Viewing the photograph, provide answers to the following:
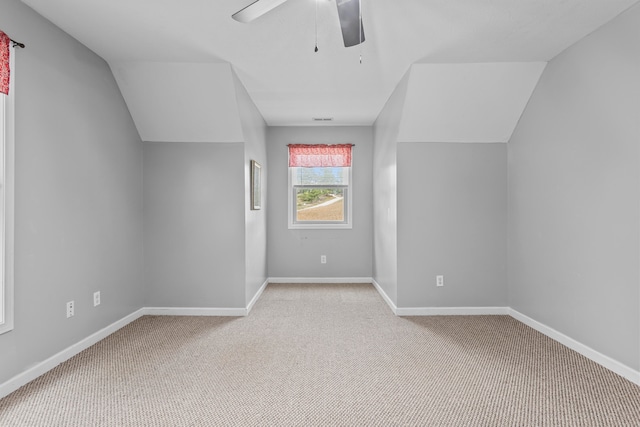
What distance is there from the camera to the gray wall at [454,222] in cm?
383

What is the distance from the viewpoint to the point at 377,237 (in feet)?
16.6

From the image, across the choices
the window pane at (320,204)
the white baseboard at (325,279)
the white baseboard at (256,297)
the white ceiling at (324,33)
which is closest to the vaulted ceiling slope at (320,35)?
the white ceiling at (324,33)

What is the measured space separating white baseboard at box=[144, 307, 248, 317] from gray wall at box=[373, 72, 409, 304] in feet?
5.22

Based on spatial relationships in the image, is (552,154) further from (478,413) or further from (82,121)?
(82,121)

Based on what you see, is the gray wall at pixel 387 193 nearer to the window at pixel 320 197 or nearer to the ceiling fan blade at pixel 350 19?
the window at pixel 320 197

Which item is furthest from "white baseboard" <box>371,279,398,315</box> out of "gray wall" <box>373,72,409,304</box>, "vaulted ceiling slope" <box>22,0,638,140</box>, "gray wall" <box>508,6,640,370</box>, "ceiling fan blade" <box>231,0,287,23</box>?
"ceiling fan blade" <box>231,0,287,23</box>

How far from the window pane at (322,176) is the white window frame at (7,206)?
3.65m

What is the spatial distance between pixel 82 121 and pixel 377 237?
350cm

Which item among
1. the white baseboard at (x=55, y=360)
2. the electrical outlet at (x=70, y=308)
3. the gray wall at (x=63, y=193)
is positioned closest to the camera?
the white baseboard at (x=55, y=360)

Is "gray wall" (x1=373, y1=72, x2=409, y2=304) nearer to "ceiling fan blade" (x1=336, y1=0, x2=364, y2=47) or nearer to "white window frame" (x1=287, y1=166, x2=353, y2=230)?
"white window frame" (x1=287, y1=166, x2=353, y2=230)

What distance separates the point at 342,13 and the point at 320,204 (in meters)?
3.77

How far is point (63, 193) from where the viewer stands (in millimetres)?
2631

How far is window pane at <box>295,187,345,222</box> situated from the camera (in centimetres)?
A: 556

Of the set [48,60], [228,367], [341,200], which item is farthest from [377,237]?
[48,60]
